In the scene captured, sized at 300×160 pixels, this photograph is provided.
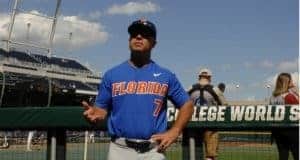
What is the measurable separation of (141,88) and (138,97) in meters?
0.06

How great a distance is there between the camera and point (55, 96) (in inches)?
2078

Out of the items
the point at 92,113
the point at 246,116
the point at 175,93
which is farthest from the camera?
the point at 246,116

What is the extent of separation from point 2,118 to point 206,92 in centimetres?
300

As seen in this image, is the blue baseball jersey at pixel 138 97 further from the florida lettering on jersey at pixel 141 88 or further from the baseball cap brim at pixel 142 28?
the baseball cap brim at pixel 142 28

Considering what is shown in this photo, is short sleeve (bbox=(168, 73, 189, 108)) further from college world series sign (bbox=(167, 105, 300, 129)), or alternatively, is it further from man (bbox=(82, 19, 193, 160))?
college world series sign (bbox=(167, 105, 300, 129))

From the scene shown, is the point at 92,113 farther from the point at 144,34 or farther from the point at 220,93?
the point at 220,93

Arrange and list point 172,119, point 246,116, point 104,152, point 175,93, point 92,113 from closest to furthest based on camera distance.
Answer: point 92,113 < point 175,93 < point 246,116 < point 172,119 < point 104,152

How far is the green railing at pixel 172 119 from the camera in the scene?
6.16 meters

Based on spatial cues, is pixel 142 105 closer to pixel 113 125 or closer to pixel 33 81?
pixel 113 125

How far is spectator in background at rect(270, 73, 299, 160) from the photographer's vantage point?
6.42 m

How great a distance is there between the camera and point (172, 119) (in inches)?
251

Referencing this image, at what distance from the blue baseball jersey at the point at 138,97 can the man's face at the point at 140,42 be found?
0.46 ft

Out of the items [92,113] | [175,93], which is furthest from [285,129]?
[92,113]

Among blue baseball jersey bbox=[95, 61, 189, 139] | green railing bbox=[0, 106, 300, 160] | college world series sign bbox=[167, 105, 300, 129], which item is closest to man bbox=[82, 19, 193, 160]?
blue baseball jersey bbox=[95, 61, 189, 139]
